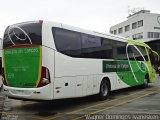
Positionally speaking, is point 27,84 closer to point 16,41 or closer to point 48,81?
point 48,81

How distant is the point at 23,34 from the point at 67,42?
163cm

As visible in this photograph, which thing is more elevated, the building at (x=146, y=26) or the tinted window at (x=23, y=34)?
the building at (x=146, y=26)

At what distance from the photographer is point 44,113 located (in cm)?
1042

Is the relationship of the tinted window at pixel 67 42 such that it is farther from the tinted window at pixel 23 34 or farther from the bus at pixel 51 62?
the tinted window at pixel 23 34

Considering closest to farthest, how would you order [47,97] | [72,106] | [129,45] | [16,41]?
[47,97], [16,41], [72,106], [129,45]

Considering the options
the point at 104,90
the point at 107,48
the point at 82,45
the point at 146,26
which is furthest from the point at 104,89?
the point at 146,26

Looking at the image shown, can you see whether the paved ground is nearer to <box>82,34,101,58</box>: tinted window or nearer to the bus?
the bus

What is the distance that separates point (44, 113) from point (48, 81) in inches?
46.2

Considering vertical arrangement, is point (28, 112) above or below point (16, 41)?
below

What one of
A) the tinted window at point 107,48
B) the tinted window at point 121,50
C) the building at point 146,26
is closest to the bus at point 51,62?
the tinted window at point 107,48

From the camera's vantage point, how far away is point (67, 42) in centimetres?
1117

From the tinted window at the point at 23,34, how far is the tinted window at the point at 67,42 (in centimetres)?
60

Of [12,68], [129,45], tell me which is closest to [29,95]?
[12,68]

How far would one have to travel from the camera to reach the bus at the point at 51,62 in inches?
403
